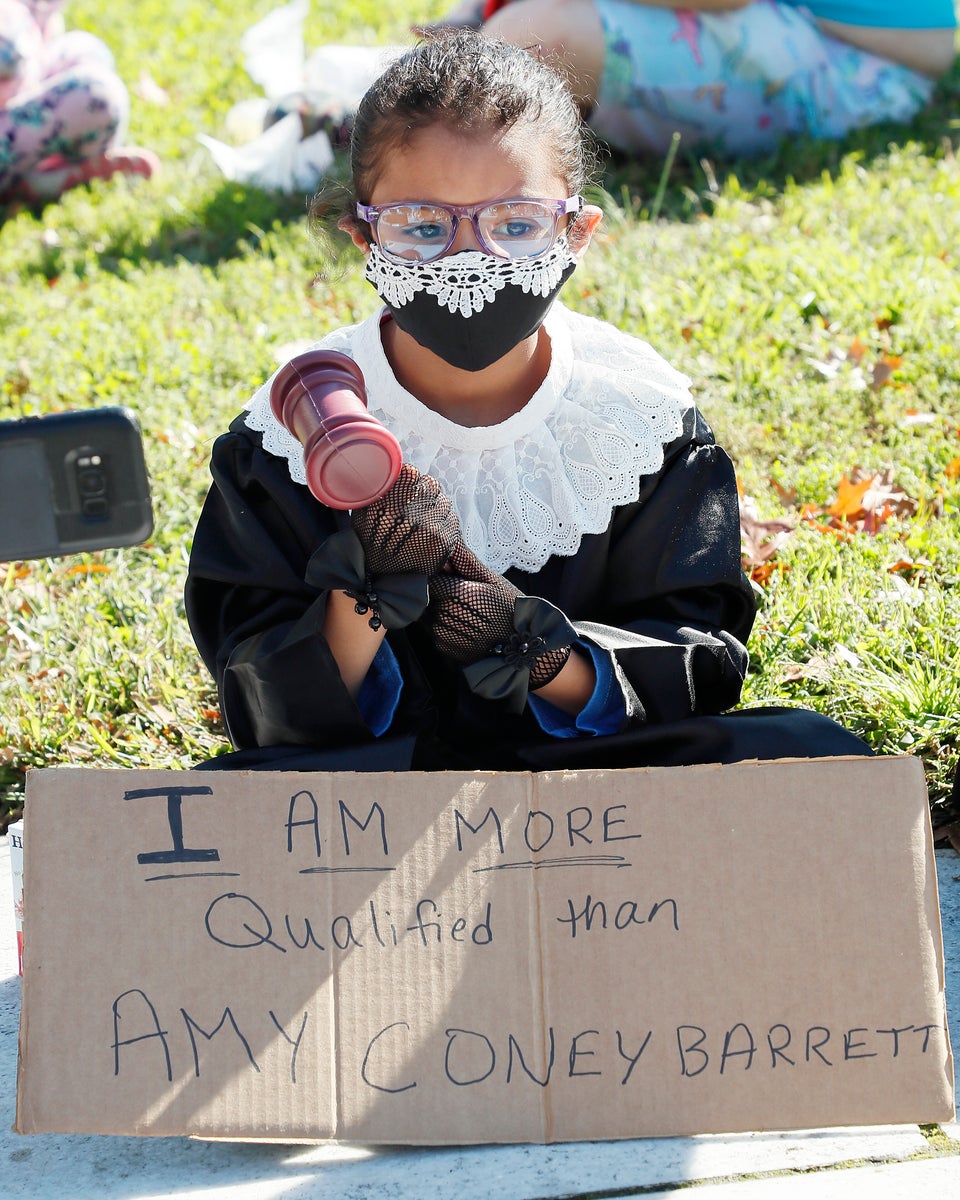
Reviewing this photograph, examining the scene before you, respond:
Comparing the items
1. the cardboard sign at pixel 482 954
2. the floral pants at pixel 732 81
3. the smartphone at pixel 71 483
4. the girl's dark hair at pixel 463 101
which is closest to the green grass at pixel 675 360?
the floral pants at pixel 732 81

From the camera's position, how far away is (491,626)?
228cm

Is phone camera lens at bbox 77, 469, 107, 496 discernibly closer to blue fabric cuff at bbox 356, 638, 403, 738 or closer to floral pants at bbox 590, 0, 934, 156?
blue fabric cuff at bbox 356, 638, 403, 738

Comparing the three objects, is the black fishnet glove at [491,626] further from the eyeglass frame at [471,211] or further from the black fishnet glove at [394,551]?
the eyeglass frame at [471,211]

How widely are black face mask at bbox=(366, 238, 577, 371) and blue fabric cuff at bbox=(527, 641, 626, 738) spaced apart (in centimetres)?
54

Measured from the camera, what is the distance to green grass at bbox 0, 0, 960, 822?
311 cm

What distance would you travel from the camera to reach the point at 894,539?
347 centimetres

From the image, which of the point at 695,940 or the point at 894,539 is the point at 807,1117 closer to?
the point at 695,940

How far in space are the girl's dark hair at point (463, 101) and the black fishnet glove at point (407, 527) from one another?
0.65 metres

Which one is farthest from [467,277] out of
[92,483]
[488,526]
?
[92,483]

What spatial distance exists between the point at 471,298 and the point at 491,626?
21.9 inches

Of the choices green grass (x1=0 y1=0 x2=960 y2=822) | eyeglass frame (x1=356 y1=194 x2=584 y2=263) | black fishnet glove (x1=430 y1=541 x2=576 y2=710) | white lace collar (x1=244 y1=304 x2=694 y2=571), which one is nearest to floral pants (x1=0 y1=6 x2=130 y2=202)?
green grass (x1=0 y1=0 x2=960 y2=822)

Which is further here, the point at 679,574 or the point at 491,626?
the point at 679,574

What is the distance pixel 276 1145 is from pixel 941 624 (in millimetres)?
1849

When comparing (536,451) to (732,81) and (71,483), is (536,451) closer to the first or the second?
(71,483)
